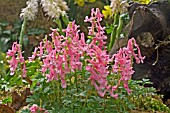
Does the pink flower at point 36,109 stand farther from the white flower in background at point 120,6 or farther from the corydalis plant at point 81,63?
the white flower in background at point 120,6

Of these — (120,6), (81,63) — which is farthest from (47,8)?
(81,63)

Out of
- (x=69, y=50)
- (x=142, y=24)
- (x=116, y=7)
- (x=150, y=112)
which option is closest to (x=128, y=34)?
(x=142, y=24)

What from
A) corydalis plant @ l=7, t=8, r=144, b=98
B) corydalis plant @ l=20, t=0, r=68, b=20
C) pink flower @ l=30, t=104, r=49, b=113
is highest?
corydalis plant @ l=20, t=0, r=68, b=20

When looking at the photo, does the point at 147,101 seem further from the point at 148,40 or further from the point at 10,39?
the point at 10,39

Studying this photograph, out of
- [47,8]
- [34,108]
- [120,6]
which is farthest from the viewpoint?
[120,6]

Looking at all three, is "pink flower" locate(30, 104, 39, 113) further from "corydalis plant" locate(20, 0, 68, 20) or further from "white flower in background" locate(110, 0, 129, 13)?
"white flower in background" locate(110, 0, 129, 13)

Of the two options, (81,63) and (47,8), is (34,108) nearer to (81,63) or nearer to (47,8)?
(81,63)

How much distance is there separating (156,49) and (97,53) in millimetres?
888

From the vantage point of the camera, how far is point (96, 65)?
1218mm

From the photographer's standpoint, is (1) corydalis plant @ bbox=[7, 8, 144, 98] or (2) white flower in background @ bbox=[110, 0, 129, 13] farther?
(2) white flower in background @ bbox=[110, 0, 129, 13]

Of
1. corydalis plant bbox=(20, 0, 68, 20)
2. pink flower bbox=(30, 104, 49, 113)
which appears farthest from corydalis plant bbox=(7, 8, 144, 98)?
corydalis plant bbox=(20, 0, 68, 20)

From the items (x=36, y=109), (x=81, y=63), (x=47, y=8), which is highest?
(x=47, y=8)

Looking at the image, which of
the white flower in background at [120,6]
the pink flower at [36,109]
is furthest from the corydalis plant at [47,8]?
the pink flower at [36,109]

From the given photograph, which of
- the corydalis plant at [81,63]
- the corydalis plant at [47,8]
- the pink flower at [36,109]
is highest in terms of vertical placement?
the corydalis plant at [47,8]
